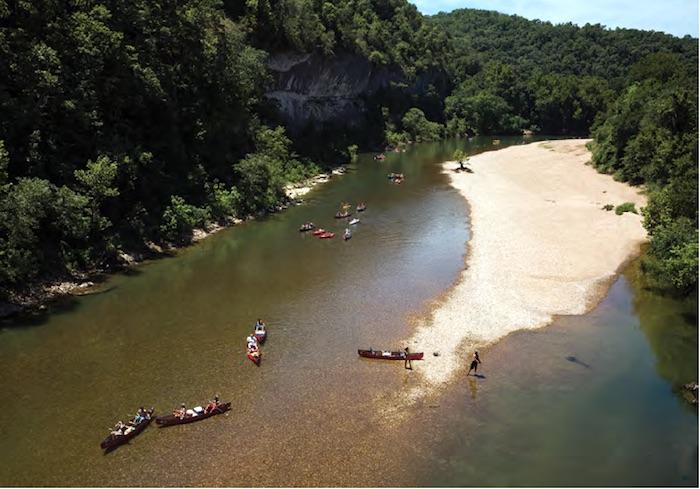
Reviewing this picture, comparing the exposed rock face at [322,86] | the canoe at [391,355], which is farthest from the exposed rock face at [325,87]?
the canoe at [391,355]

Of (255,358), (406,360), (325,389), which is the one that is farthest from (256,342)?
(406,360)

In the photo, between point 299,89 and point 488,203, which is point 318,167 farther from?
point 488,203

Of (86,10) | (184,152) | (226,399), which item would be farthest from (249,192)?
(226,399)

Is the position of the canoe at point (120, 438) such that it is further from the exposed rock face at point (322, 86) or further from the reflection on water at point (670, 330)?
the exposed rock face at point (322, 86)

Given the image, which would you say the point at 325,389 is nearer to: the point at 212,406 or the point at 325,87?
the point at 212,406

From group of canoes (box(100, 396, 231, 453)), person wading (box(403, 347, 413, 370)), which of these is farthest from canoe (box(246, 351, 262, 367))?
person wading (box(403, 347, 413, 370))
